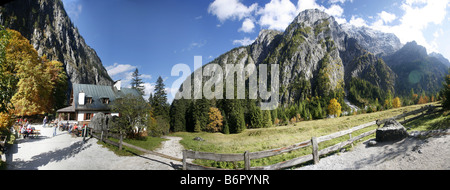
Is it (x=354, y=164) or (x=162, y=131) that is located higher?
(x=162, y=131)

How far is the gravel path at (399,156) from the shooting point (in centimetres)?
237

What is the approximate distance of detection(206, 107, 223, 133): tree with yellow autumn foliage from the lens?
4.07 metres

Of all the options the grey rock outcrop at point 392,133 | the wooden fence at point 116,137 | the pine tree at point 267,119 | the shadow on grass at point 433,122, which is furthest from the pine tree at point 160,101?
the shadow on grass at point 433,122

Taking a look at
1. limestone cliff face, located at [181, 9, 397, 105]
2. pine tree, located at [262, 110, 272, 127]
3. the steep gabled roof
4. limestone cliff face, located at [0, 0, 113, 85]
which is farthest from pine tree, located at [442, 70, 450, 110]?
limestone cliff face, located at [0, 0, 113, 85]

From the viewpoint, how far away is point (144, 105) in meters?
4.24

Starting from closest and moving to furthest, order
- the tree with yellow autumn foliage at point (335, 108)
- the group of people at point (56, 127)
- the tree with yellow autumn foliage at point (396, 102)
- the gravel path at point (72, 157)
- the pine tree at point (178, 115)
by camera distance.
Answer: the gravel path at point (72, 157)
the group of people at point (56, 127)
the pine tree at point (178, 115)
the tree with yellow autumn foliage at point (396, 102)
the tree with yellow autumn foliage at point (335, 108)

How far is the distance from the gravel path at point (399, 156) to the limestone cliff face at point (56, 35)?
5622 mm

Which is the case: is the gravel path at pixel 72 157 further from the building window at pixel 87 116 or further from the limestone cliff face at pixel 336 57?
the limestone cliff face at pixel 336 57

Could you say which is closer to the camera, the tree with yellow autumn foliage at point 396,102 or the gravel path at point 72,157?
the gravel path at point 72,157

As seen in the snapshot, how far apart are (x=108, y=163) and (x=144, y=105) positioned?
1831 mm
